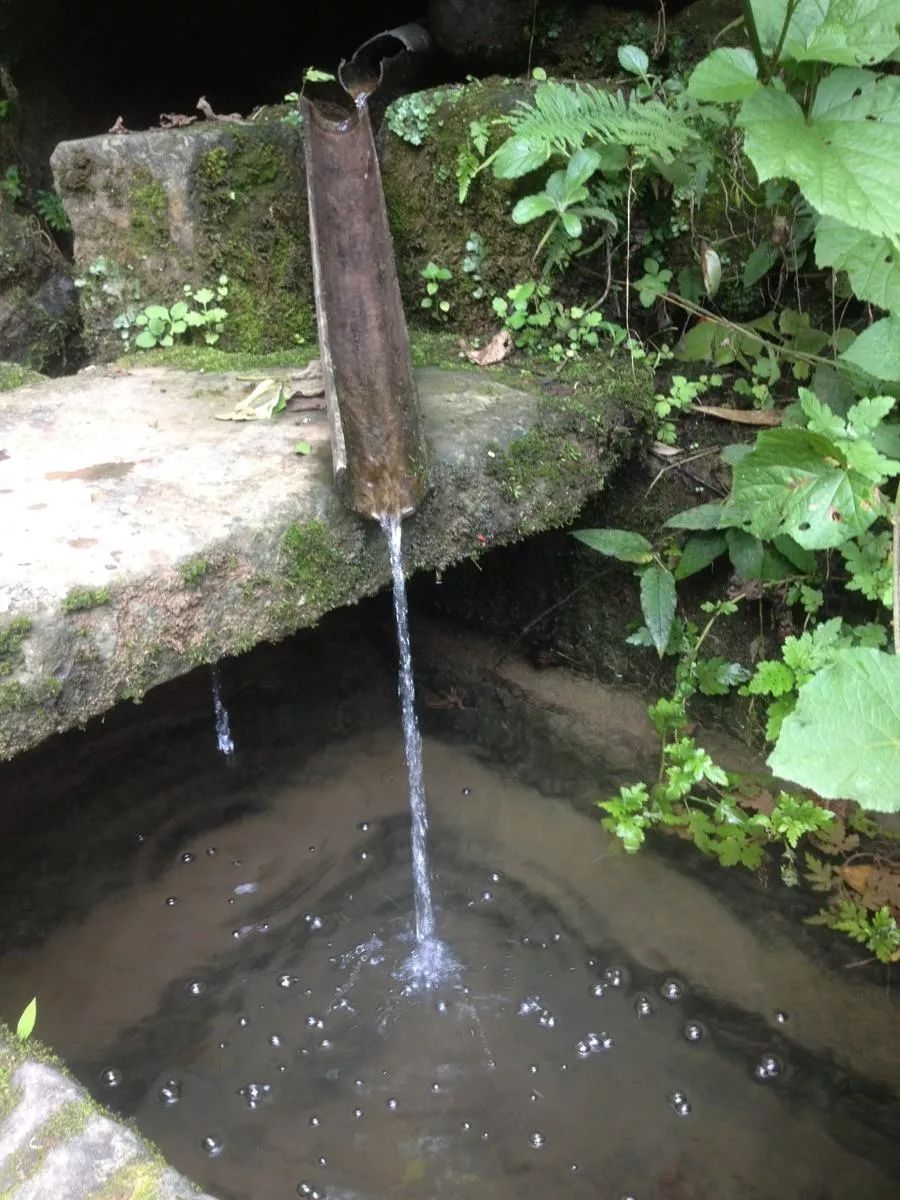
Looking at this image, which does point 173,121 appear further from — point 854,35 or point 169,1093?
point 169,1093

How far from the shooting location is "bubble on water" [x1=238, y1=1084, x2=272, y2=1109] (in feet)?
8.77

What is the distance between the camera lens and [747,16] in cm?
255

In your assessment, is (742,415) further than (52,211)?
No

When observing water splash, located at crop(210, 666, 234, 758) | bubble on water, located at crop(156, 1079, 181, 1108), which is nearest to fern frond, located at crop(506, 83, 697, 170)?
water splash, located at crop(210, 666, 234, 758)

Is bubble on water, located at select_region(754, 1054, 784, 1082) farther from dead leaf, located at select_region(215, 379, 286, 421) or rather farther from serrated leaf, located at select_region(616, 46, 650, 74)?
serrated leaf, located at select_region(616, 46, 650, 74)

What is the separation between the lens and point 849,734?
165 centimetres

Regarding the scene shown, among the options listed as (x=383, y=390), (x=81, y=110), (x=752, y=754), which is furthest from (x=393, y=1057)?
(x=81, y=110)

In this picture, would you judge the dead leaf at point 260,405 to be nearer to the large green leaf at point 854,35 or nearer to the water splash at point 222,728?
the water splash at point 222,728

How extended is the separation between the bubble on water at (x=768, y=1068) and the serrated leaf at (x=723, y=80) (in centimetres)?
261

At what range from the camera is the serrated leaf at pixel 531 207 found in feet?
10.4

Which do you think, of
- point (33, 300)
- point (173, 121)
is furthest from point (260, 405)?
point (33, 300)

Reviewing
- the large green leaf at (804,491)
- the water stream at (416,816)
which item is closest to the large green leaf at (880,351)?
the large green leaf at (804,491)

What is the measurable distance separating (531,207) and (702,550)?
127cm

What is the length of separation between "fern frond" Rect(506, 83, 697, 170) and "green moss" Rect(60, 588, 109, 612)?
1983 millimetres
